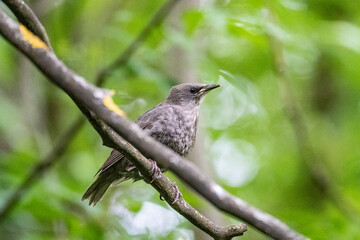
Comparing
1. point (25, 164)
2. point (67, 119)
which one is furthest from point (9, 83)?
point (25, 164)

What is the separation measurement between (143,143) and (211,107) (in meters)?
7.11

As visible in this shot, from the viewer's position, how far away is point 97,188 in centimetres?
514

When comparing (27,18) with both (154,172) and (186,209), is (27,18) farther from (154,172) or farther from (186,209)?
(186,209)

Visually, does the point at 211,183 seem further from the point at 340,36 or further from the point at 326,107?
the point at 326,107

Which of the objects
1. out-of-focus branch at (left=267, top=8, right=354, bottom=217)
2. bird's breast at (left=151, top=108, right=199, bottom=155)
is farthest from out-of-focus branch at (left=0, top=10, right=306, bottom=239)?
out-of-focus branch at (left=267, top=8, right=354, bottom=217)

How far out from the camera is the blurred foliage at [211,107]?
5426 mm

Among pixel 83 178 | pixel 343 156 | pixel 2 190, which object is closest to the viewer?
pixel 2 190

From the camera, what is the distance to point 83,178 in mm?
6930

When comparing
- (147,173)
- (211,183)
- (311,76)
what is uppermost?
(211,183)

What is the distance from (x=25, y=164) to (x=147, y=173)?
2.85m

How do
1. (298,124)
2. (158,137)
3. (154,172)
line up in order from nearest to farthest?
1. (154,172)
2. (158,137)
3. (298,124)

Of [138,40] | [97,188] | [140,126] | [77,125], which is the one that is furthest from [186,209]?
[77,125]

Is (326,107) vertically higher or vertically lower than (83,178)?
lower

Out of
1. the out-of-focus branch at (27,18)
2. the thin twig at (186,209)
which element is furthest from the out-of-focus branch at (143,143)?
the thin twig at (186,209)
